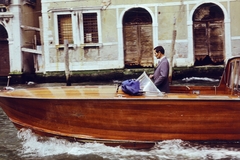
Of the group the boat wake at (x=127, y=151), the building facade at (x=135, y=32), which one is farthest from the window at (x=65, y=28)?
the boat wake at (x=127, y=151)

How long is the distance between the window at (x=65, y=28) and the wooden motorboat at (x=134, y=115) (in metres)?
11.8

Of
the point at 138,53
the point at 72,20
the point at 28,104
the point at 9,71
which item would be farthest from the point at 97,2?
the point at 28,104

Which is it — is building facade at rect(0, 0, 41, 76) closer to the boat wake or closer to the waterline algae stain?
the waterline algae stain

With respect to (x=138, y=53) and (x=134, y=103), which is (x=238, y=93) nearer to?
(x=134, y=103)

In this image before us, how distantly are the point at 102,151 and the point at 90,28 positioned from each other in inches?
482

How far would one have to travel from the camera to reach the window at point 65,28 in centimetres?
1781

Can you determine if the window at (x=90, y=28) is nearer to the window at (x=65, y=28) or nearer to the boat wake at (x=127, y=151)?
the window at (x=65, y=28)

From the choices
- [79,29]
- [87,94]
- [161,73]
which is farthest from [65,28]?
[161,73]

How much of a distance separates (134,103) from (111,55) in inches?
478

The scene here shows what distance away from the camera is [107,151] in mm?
5934

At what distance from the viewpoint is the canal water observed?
5688 mm

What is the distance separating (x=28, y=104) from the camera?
6.13 m

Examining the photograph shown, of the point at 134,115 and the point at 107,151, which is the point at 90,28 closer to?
the point at 107,151

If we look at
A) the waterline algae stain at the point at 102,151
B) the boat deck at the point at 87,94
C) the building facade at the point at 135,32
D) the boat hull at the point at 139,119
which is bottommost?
the waterline algae stain at the point at 102,151
